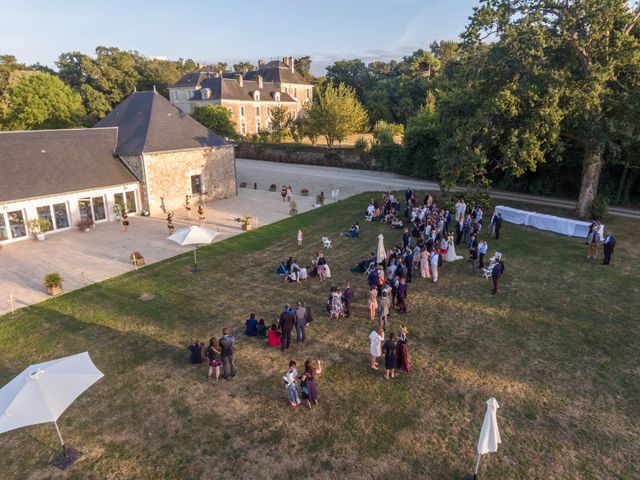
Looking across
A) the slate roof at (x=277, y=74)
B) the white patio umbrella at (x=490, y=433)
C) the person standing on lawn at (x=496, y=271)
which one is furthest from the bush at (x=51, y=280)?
the slate roof at (x=277, y=74)

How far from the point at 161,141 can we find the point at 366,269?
700 inches

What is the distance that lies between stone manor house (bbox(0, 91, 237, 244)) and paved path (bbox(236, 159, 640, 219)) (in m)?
7.59

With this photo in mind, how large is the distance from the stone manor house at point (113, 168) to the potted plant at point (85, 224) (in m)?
0.54

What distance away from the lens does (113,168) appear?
1036 inches

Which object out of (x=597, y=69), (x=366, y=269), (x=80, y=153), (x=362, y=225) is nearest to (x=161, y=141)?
(x=80, y=153)

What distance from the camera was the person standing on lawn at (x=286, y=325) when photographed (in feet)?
39.4

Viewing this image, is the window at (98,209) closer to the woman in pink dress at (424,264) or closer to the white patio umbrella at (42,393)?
the white patio umbrella at (42,393)

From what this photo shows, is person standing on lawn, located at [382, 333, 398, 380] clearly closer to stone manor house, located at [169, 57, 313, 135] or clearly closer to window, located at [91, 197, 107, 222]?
window, located at [91, 197, 107, 222]

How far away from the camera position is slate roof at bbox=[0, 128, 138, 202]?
22.6 meters

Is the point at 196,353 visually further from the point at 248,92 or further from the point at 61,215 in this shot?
the point at 248,92

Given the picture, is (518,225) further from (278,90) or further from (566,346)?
(278,90)

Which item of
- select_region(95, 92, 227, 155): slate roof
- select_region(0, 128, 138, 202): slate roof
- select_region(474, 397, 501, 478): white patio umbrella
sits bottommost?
select_region(474, 397, 501, 478): white patio umbrella

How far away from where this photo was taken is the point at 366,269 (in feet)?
59.2

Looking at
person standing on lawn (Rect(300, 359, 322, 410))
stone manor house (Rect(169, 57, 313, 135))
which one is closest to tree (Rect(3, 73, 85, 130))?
stone manor house (Rect(169, 57, 313, 135))
